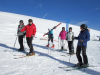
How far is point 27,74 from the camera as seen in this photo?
254 cm

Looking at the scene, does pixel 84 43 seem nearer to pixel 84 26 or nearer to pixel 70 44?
pixel 84 26

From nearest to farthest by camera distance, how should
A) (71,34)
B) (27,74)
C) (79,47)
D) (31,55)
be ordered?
(27,74), (79,47), (31,55), (71,34)

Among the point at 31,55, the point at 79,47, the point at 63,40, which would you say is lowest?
the point at 31,55

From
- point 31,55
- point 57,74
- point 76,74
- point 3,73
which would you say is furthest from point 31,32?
point 76,74

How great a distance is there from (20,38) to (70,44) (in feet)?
11.6

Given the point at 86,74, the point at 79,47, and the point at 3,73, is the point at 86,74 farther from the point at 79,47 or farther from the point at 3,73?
the point at 3,73

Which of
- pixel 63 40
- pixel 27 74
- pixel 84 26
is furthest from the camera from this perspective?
pixel 63 40

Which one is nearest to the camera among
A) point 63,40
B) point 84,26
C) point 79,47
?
point 84,26

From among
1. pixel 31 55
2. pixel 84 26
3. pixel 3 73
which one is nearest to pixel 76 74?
pixel 84 26

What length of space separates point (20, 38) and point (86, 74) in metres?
4.51

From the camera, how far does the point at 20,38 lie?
217 inches

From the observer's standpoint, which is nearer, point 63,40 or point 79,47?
point 79,47

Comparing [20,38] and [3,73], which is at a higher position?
[20,38]

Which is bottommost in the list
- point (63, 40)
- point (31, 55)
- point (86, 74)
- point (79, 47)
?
point (86, 74)
